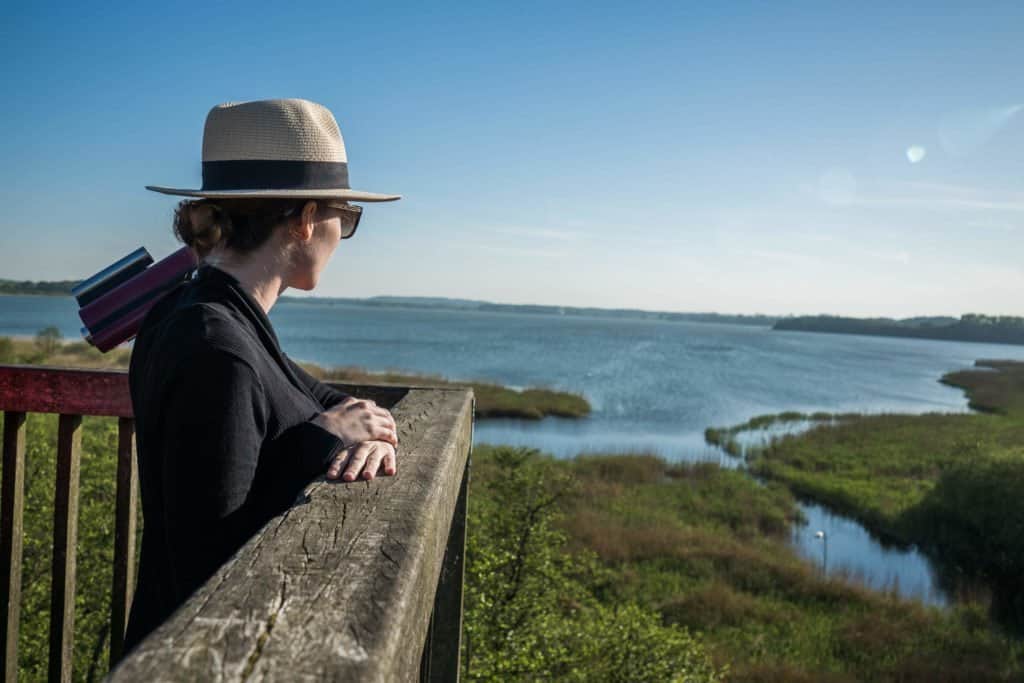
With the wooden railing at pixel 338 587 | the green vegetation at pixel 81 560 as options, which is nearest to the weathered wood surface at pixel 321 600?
the wooden railing at pixel 338 587

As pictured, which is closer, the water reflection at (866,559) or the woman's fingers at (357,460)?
the woman's fingers at (357,460)

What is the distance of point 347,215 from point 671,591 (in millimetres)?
12277

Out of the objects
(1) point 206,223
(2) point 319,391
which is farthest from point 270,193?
(2) point 319,391

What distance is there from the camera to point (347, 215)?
1981 millimetres

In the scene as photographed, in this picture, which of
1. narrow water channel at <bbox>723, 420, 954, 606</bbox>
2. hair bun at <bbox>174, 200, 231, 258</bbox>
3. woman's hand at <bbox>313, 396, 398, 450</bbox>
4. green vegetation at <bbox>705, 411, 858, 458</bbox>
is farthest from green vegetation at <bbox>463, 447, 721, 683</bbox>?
green vegetation at <bbox>705, 411, 858, 458</bbox>

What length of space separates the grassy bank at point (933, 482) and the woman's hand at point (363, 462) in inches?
604

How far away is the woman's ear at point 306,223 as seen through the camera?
1.81m

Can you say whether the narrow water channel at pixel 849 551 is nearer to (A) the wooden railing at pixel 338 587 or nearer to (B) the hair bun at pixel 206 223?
(A) the wooden railing at pixel 338 587

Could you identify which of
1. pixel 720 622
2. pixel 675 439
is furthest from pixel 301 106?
pixel 675 439

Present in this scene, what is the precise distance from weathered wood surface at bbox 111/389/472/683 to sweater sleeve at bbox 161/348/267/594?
162 mm

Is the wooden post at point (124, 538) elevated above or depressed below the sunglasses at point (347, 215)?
below

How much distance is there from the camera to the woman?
1.40m

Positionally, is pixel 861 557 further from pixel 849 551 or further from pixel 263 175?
pixel 263 175

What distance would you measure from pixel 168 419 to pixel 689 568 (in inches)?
554
